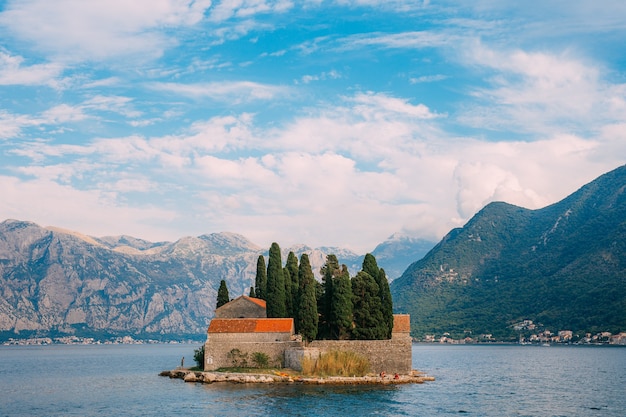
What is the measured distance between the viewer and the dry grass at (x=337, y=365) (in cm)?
6438

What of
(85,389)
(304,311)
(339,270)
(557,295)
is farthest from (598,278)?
(85,389)

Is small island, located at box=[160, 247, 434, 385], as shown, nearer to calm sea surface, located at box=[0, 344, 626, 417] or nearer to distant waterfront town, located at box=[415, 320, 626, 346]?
calm sea surface, located at box=[0, 344, 626, 417]

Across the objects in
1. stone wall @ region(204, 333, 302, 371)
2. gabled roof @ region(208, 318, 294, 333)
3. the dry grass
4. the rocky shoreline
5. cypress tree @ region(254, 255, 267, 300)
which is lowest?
the rocky shoreline

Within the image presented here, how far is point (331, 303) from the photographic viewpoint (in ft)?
234

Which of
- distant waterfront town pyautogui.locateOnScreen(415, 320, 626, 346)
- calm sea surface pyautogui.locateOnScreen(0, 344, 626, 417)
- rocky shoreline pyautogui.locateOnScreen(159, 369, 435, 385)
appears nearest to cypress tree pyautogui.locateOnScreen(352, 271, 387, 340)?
rocky shoreline pyautogui.locateOnScreen(159, 369, 435, 385)

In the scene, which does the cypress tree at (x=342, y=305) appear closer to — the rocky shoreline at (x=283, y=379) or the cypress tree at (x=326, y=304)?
the cypress tree at (x=326, y=304)

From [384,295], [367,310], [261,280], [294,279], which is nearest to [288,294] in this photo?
[294,279]

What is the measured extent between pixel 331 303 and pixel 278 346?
8749 mm

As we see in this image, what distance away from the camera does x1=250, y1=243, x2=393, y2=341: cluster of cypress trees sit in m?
69.0

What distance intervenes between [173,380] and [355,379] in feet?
72.3

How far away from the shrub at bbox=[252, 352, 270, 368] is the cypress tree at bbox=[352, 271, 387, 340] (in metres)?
10.5

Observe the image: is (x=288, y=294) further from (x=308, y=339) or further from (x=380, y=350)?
(x=380, y=350)

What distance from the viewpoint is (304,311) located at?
6844 centimetres

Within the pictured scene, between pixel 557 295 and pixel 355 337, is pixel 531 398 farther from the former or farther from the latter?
pixel 557 295
